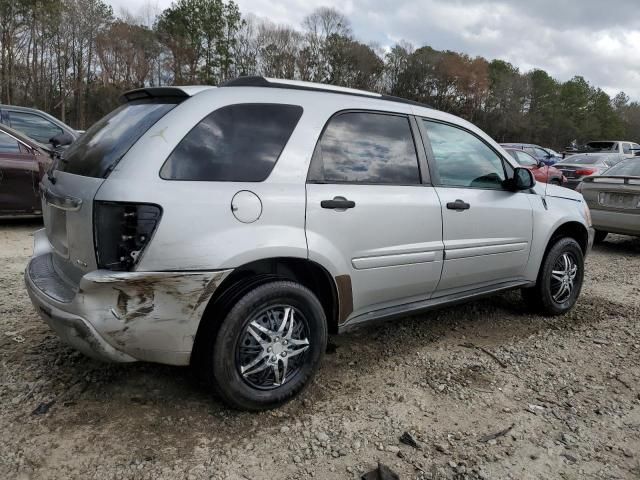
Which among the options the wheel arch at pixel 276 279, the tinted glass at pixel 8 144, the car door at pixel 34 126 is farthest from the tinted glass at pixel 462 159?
the car door at pixel 34 126

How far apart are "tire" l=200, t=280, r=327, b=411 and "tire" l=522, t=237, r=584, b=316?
94.8 inches

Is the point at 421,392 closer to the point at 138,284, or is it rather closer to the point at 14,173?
the point at 138,284

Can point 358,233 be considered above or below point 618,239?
above

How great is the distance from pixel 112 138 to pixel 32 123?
726 centimetres

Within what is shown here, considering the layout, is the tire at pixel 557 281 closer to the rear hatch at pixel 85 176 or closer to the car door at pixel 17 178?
the rear hatch at pixel 85 176

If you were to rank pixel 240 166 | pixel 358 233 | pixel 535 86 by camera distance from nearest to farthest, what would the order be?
pixel 240 166
pixel 358 233
pixel 535 86

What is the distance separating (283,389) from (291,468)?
1.60 feet

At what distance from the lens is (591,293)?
17.5ft

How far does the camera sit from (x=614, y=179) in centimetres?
764

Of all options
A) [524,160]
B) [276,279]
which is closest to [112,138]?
[276,279]

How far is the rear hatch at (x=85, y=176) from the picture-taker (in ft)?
7.78

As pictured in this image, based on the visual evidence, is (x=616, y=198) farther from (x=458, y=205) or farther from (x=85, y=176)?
(x=85, y=176)

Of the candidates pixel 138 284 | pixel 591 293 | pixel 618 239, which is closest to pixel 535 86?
pixel 618 239

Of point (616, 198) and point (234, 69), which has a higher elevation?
point (234, 69)
